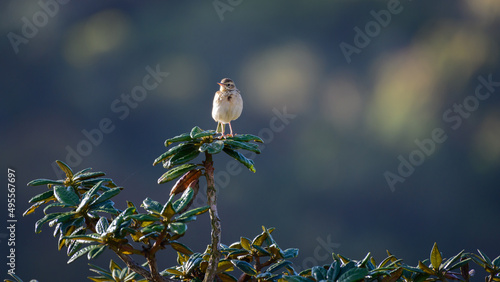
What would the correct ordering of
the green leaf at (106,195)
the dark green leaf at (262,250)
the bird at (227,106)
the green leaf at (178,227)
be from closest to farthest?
the green leaf at (178,227) < the green leaf at (106,195) < the dark green leaf at (262,250) < the bird at (227,106)

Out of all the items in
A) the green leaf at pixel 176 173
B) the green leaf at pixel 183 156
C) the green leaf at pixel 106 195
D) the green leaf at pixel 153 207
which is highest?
the green leaf at pixel 183 156

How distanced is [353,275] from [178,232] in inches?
10.7

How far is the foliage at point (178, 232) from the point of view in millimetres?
773

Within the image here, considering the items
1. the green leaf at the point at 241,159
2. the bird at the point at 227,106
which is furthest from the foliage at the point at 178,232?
the bird at the point at 227,106

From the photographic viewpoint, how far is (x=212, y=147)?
32.6 inches

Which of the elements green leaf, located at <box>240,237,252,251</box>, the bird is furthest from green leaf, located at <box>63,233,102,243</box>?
the bird

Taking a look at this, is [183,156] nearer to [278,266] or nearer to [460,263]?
[278,266]

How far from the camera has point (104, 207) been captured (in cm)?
84

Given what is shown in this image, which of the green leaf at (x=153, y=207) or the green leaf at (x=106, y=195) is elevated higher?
the green leaf at (x=106, y=195)

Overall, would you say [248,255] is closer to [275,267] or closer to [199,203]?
[275,267]

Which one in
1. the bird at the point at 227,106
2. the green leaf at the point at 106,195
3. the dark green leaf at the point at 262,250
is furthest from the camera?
the bird at the point at 227,106

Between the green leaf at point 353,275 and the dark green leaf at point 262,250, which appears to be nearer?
the green leaf at point 353,275

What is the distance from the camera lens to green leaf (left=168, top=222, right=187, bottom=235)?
0.72m

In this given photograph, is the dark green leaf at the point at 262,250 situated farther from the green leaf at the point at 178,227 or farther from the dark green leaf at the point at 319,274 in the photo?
the green leaf at the point at 178,227
